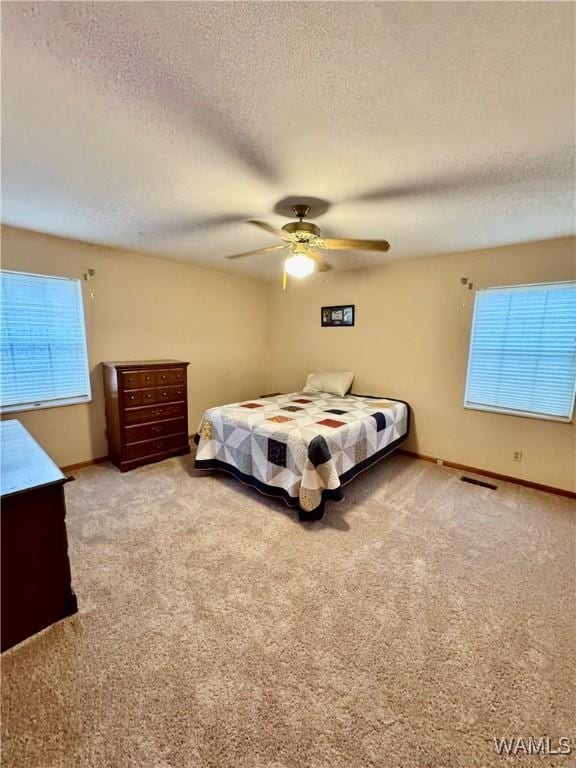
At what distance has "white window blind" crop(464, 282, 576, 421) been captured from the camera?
2.79 meters

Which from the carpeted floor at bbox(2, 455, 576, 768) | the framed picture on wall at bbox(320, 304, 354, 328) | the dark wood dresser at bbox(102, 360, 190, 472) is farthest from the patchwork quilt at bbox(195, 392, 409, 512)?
the framed picture on wall at bbox(320, 304, 354, 328)

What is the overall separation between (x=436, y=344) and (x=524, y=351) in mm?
800

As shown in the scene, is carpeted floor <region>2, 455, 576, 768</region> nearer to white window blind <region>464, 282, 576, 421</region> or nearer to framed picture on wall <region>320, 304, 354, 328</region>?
white window blind <region>464, 282, 576, 421</region>

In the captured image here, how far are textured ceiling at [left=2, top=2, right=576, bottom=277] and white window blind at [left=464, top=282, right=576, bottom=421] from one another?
0.85m

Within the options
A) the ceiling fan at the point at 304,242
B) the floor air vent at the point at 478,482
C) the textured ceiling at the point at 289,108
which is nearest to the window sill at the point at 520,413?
the floor air vent at the point at 478,482

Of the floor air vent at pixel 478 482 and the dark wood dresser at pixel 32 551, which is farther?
the floor air vent at pixel 478 482

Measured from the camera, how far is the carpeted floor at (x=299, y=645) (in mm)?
1108

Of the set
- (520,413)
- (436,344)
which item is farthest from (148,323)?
(520,413)

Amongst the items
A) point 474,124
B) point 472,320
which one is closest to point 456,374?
point 472,320

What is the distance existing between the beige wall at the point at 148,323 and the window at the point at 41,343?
9 cm

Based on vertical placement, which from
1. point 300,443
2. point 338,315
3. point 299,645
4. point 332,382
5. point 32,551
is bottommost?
point 299,645

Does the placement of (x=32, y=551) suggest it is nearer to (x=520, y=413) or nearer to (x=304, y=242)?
(x=304, y=242)

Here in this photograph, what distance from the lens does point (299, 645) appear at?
1459mm

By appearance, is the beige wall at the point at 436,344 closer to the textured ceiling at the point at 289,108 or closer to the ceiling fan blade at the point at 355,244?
the textured ceiling at the point at 289,108
